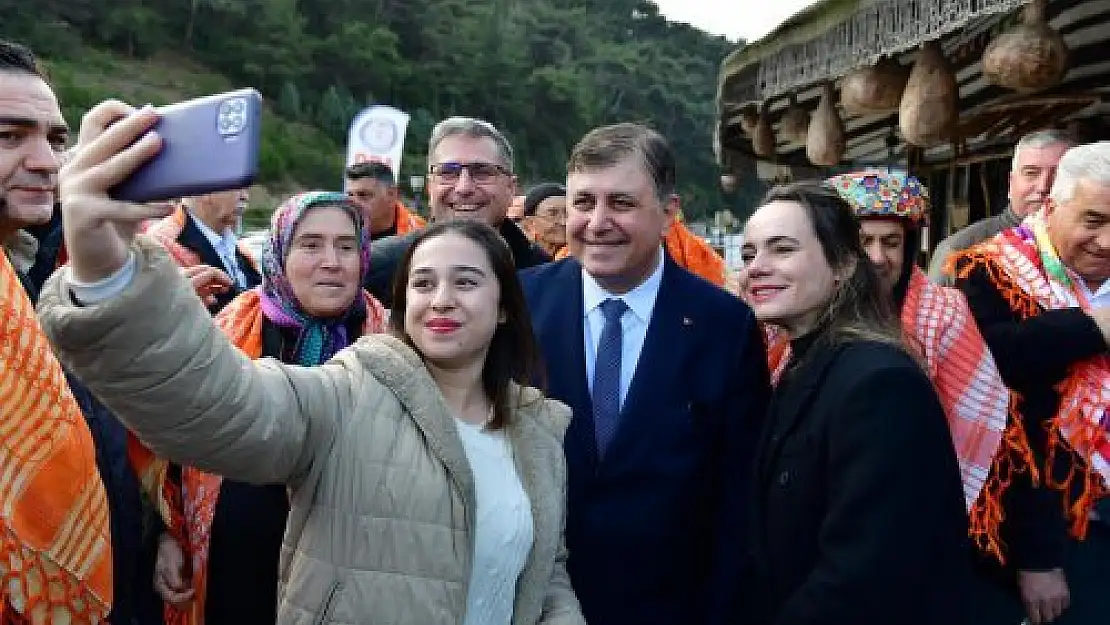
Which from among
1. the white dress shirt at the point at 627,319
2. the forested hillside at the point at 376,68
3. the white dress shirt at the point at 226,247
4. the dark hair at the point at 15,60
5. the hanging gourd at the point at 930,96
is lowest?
the white dress shirt at the point at 627,319

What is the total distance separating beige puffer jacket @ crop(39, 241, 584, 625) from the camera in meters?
1.53

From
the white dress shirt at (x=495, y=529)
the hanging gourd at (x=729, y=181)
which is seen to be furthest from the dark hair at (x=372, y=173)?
the hanging gourd at (x=729, y=181)

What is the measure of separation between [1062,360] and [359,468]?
6.36ft

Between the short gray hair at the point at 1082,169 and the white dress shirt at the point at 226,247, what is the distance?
9.22 ft

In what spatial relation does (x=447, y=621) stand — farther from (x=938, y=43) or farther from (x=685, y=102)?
(x=685, y=102)

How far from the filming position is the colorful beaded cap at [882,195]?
2734mm

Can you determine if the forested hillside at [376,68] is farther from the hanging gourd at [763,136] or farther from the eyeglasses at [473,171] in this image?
the eyeglasses at [473,171]

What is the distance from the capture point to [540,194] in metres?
5.83

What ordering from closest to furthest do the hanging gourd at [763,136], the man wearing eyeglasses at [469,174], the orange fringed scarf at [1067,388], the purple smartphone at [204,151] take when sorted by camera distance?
the purple smartphone at [204,151]
the orange fringed scarf at [1067,388]
the man wearing eyeglasses at [469,174]
the hanging gourd at [763,136]

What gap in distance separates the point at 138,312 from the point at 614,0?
10710 centimetres

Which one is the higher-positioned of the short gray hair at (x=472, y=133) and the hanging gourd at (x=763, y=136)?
the hanging gourd at (x=763, y=136)

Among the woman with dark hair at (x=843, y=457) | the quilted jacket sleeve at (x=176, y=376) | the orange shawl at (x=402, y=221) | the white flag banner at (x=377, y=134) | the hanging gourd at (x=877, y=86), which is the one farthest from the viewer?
the white flag banner at (x=377, y=134)

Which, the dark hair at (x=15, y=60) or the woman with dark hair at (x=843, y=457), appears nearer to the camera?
the dark hair at (x=15, y=60)

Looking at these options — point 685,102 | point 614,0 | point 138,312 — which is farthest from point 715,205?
point 138,312
